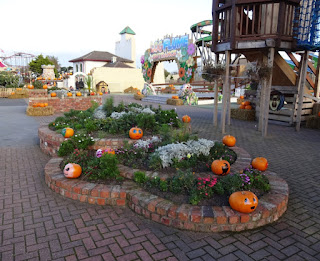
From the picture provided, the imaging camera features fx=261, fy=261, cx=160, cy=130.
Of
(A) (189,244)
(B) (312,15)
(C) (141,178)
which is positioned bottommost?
(A) (189,244)

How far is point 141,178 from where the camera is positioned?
4.23 metres

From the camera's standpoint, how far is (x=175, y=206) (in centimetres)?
351

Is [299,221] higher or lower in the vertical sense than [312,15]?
lower

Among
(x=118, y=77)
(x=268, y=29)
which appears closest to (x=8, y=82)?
(x=118, y=77)

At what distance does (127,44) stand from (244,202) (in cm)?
5037

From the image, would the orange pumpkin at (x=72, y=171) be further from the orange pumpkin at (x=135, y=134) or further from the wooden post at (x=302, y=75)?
the wooden post at (x=302, y=75)

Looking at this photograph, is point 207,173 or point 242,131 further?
point 242,131

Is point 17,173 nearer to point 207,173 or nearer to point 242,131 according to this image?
point 207,173

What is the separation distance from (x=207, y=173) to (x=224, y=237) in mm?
1378

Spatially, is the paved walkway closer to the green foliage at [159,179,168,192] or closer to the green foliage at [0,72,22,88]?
the green foliage at [159,179,168,192]

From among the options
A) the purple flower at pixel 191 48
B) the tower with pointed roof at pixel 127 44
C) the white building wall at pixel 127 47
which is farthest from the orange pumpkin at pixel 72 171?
the tower with pointed roof at pixel 127 44

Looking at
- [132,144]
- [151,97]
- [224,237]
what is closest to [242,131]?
[132,144]

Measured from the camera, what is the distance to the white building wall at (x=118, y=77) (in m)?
35.1

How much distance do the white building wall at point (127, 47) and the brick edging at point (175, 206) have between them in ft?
151
